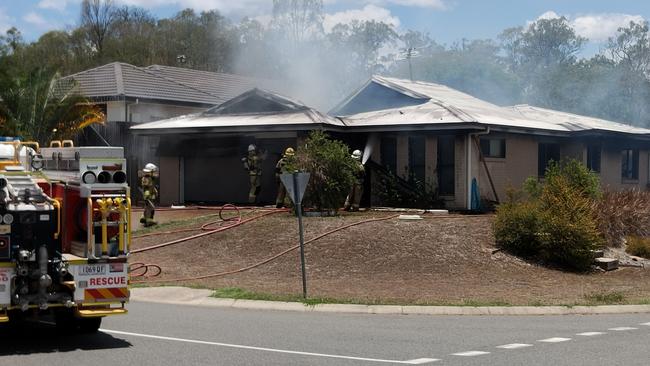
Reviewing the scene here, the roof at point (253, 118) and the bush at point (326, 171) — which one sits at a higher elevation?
the roof at point (253, 118)

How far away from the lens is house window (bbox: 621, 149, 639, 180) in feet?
110

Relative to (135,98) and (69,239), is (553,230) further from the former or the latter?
(135,98)

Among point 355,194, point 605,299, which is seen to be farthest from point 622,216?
point 605,299

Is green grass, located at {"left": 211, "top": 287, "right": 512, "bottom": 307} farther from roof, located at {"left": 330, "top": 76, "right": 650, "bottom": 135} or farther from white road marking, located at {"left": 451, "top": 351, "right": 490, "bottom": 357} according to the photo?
roof, located at {"left": 330, "top": 76, "right": 650, "bottom": 135}

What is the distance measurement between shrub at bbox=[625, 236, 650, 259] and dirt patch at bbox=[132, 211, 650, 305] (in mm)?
1557

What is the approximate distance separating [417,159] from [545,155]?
521 centimetres

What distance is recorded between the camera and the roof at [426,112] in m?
25.7

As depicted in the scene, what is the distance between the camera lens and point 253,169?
26.6m

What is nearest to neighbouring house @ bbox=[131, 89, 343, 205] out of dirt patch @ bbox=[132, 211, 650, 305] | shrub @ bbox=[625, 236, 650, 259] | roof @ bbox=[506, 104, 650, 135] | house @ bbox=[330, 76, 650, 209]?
house @ bbox=[330, 76, 650, 209]

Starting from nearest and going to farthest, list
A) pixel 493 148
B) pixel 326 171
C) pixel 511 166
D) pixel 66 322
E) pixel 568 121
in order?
pixel 66 322, pixel 326 171, pixel 493 148, pixel 511 166, pixel 568 121

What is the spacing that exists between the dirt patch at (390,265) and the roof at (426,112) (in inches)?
199

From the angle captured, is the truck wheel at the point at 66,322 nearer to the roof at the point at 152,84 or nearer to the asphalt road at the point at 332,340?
the asphalt road at the point at 332,340

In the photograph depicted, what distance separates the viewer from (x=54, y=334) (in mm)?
11062

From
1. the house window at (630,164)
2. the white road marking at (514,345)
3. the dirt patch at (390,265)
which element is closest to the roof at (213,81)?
the house window at (630,164)
